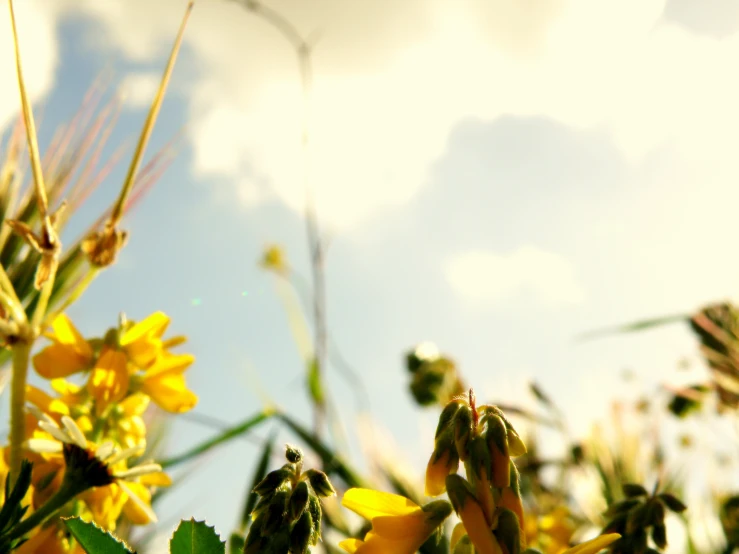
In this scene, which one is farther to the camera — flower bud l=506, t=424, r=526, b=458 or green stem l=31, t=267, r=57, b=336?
green stem l=31, t=267, r=57, b=336

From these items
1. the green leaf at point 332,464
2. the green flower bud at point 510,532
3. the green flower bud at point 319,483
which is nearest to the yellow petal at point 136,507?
the green flower bud at point 319,483

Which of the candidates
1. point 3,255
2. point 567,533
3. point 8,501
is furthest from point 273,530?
point 567,533

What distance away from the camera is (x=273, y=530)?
0.36 m

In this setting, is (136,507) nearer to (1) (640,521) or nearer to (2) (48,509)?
(2) (48,509)

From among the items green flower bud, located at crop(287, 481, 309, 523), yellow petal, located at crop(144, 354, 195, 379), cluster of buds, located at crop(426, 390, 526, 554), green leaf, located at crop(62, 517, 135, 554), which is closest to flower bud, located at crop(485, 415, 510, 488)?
cluster of buds, located at crop(426, 390, 526, 554)

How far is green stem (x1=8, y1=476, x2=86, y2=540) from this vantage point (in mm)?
457

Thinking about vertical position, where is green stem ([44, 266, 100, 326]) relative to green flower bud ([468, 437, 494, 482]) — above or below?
above

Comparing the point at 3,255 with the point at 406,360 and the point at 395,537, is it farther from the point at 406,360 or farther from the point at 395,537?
the point at 406,360

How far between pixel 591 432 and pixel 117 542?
117 centimetres

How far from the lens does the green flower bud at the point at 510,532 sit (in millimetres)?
359

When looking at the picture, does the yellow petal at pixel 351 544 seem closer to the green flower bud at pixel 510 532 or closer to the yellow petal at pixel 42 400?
the green flower bud at pixel 510 532

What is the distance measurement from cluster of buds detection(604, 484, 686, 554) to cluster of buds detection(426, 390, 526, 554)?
186 mm

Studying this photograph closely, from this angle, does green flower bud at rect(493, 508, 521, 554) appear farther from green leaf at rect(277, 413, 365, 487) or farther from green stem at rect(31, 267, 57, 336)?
green leaf at rect(277, 413, 365, 487)

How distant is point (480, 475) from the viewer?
0.39 metres
